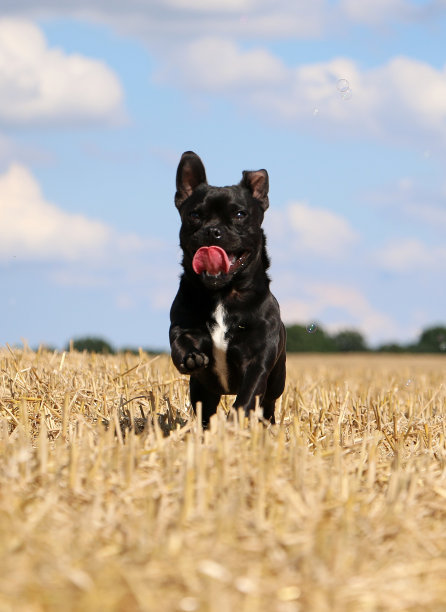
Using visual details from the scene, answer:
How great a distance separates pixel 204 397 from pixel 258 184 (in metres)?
1.72

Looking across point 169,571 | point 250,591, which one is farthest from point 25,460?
point 250,591

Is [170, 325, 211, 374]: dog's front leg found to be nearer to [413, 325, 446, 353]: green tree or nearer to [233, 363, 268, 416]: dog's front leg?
[233, 363, 268, 416]: dog's front leg

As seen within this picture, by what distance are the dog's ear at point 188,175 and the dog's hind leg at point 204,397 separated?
139 cm

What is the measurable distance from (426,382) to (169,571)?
30.5 feet

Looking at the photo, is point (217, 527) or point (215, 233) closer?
point (217, 527)

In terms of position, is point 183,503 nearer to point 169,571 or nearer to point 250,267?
point 169,571

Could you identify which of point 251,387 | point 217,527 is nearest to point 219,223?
point 251,387

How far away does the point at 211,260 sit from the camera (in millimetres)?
5742

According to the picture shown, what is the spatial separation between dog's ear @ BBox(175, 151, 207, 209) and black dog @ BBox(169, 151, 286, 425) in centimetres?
13

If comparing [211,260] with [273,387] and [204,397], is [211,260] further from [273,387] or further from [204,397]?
[273,387]

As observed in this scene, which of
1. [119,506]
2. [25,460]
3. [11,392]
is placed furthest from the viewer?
[11,392]

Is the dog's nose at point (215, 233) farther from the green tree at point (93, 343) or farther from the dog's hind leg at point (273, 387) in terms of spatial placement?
the green tree at point (93, 343)

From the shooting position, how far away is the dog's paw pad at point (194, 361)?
5648 mm

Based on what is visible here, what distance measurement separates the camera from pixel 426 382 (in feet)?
39.2
